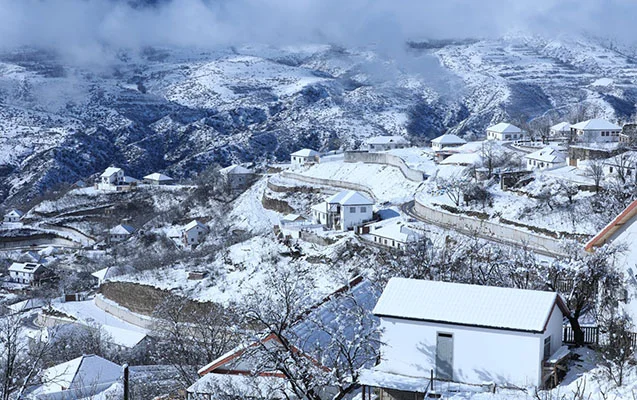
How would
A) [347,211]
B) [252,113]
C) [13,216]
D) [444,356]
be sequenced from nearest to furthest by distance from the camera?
[444,356], [347,211], [13,216], [252,113]

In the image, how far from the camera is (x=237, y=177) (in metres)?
85.1

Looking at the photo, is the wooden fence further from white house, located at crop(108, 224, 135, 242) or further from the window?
white house, located at crop(108, 224, 135, 242)

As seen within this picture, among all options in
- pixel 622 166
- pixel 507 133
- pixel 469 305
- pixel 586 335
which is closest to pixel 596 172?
pixel 622 166

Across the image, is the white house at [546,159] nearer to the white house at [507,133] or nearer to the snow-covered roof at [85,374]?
the white house at [507,133]

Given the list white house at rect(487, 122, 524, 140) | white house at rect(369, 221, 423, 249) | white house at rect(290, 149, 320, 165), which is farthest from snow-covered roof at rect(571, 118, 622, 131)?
white house at rect(290, 149, 320, 165)

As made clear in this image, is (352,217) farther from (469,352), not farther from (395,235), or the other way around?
(469,352)

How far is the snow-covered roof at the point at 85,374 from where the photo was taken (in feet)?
86.3

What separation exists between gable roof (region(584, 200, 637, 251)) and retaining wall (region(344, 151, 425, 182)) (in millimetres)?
44613

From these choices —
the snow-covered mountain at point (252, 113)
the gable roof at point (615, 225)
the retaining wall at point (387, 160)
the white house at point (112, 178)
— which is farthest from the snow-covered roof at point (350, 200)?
the snow-covered mountain at point (252, 113)

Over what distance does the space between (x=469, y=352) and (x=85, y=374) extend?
1783 centimetres

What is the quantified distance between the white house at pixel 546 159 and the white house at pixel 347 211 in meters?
12.8

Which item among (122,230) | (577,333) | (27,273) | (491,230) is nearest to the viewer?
(577,333)

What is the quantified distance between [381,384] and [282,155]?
119391mm

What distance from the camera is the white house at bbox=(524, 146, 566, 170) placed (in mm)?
55247
